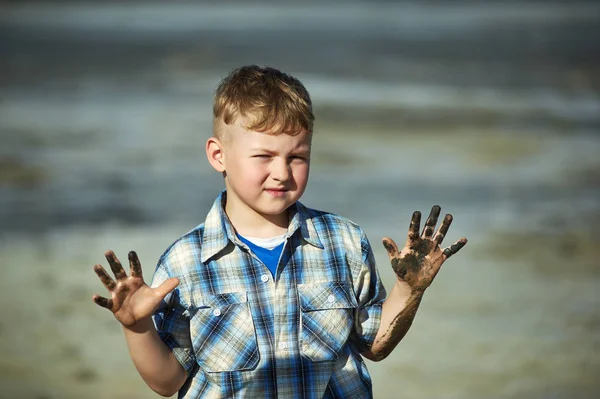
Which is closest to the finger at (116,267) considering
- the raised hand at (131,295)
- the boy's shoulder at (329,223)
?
the raised hand at (131,295)

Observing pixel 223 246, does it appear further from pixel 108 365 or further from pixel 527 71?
pixel 527 71

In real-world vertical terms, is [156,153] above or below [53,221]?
above

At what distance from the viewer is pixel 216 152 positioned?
2.45m

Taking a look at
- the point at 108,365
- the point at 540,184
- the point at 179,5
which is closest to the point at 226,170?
the point at 108,365

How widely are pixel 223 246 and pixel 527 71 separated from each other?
632cm

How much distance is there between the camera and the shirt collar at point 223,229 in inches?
92.5

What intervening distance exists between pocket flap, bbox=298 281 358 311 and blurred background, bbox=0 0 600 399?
178 centimetres

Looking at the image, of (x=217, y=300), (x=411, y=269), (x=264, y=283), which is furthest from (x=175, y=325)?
(x=411, y=269)

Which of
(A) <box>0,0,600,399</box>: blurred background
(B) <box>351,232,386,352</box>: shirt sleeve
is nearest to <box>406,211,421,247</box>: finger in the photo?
(B) <box>351,232,386,352</box>: shirt sleeve

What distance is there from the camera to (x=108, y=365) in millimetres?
4312

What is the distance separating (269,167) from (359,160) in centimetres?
431

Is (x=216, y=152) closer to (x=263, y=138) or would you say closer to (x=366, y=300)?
(x=263, y=138)

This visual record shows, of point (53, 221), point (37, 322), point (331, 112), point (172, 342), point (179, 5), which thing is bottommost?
point (172, 342)

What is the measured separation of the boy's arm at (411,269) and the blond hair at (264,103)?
33 cm
